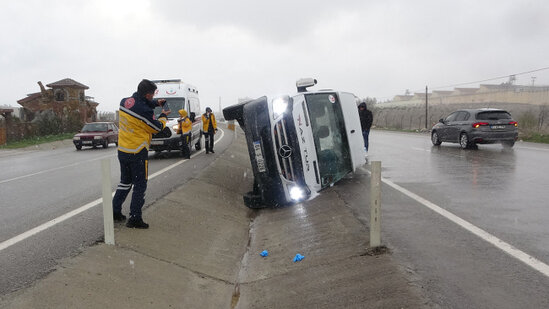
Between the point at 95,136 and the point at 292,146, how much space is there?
18812 millimetres

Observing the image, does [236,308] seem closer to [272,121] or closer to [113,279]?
[113,279]

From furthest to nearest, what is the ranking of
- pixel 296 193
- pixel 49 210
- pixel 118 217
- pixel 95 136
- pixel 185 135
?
pixel 95 136 < pixel 185 135 < pixel 296 193 < pixel 49 210 < pixel 118 217

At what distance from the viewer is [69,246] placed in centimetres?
480

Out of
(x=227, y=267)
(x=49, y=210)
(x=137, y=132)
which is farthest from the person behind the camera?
(x=49, y=210)

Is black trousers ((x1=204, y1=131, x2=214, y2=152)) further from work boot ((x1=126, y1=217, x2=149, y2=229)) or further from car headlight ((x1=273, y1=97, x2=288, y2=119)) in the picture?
work boot ((x1=126, y1=217, x2=149, y2=229))

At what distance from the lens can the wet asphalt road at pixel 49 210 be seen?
423cm

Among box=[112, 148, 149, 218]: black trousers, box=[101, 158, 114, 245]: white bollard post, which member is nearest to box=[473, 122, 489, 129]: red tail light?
box=[112, 148, 149, 218]: black trousers

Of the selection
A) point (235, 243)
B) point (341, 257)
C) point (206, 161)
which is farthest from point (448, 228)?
point (206, 161)

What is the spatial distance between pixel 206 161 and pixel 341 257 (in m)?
9.30

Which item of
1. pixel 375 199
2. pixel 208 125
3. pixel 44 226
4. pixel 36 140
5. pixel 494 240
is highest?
pixel 208 125

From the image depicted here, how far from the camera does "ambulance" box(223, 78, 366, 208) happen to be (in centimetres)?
714

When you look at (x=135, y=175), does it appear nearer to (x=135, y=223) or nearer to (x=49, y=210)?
(x=135, y=223)

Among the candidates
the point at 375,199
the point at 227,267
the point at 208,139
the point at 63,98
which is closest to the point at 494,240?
the point at 375,199

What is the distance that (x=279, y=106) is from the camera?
720 cm
